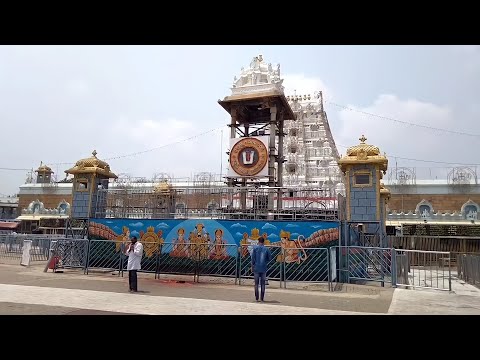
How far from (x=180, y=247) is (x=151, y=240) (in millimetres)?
1454

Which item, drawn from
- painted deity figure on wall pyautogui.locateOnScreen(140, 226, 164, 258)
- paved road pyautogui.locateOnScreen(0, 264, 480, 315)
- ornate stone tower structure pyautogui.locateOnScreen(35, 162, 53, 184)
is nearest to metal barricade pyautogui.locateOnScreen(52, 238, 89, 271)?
painted deity figure on wall pyautogui.locateOnScreen(140, 226, 164, 258)

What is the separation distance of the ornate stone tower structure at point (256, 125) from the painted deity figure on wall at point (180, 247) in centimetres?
401

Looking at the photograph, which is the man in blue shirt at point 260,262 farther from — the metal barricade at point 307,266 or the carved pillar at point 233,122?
the carved pillar at point 233,122

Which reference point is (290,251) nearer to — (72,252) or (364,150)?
(364,150)

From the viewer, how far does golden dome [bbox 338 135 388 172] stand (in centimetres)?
1364

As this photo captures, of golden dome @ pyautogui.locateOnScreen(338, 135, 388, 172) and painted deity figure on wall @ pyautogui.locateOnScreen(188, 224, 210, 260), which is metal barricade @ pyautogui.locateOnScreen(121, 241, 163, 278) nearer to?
painted deity figure on wall @ pyautogui.locateOnScreen(188, 224, 210, 260)

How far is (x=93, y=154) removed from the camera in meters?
17.8

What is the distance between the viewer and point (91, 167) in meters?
17.0

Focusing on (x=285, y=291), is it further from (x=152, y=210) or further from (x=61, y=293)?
(x=152, y=210)

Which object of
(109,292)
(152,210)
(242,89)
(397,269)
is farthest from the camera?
(242,89)

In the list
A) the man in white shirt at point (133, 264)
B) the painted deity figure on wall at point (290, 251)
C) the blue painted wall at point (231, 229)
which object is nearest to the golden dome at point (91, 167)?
the blue painted wall at point (231, 229)
